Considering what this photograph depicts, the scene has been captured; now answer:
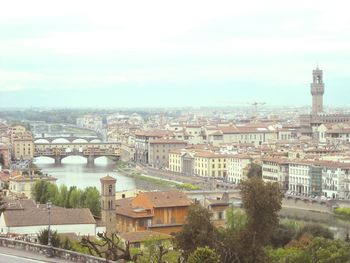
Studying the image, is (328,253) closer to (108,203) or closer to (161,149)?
(108,203)

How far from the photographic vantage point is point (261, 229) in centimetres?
1869

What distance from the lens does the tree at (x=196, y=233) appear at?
15.7 metres

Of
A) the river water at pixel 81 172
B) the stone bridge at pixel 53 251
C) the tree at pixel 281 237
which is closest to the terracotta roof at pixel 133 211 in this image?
the tree at pixel 281 237

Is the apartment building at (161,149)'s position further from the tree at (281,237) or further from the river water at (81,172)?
the tree at (281,237)

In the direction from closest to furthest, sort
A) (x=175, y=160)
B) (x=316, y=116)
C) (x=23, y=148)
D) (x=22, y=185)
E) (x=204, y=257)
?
(x=204, y=257) → (x=22, y=185) → (x=175, y=160) → (x=23, y=148) → (x=316, y=116)

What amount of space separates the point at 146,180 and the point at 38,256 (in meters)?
36.8

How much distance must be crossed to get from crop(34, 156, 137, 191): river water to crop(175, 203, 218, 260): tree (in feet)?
69.7

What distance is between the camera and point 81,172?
5172 centimetres

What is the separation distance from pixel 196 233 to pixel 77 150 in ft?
161

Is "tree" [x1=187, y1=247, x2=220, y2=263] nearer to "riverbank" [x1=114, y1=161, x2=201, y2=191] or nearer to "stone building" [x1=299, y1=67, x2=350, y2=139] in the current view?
"riverbank" [x1=114, y1=161, x2=201, y2=191]

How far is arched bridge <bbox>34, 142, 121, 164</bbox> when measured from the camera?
6203cm

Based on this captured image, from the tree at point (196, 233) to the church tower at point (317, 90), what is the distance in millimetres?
58945

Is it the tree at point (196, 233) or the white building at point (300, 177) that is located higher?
the tree at point (196, 233)

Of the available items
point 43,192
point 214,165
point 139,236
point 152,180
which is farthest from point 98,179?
point 139,236
